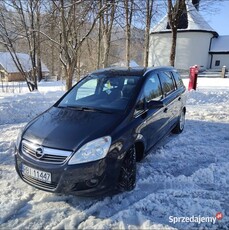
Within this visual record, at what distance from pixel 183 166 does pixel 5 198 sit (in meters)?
2.87

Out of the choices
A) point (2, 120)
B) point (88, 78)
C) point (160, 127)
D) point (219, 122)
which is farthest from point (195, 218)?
point (2, 120)

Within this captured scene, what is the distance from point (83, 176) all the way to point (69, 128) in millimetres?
692

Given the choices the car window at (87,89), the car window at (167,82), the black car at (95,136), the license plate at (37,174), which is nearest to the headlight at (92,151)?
the black car at (95,136)

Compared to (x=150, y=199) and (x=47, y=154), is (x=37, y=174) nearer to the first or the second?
(x=47, y=154)

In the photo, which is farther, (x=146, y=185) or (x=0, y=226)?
(x=146, y=185)

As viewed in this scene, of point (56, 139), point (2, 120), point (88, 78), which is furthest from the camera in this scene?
point (2, 120)

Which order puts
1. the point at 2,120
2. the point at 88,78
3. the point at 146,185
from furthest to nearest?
the point at 2,120 → the point at 88,78 → the point at 146,185

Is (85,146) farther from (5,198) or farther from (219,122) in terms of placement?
(219,122)

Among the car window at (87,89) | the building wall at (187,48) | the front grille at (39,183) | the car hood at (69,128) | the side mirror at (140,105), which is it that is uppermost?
the building wall at (187,48)

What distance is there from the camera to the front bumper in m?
2.84

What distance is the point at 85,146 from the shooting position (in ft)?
9.48

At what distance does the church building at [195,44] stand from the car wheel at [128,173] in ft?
101

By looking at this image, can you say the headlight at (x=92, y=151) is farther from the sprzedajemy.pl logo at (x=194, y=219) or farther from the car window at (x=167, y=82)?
the car window at (x=167, y=82)

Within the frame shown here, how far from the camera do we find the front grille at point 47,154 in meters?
2.86
